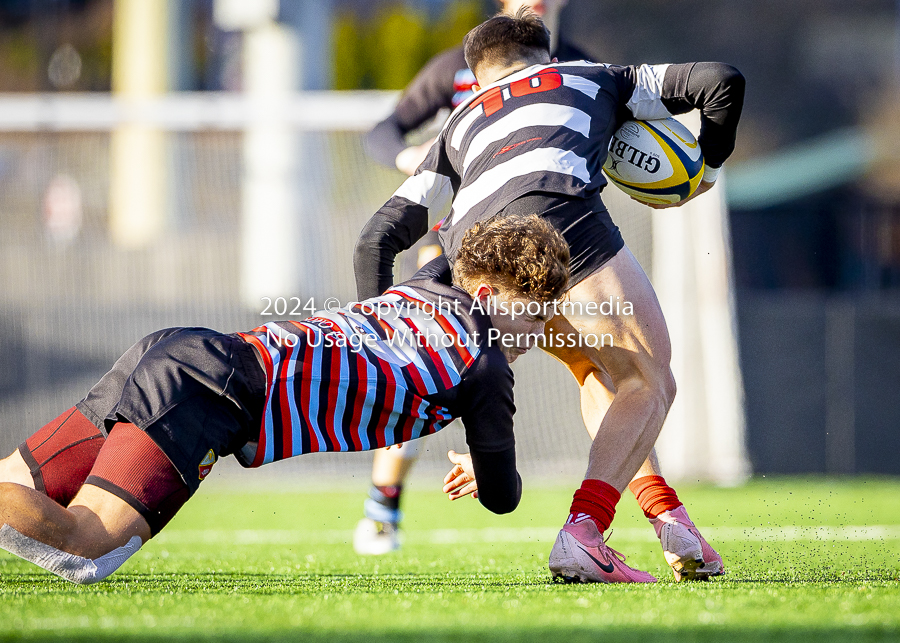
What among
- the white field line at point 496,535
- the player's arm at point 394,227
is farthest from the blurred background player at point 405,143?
the player's arm at point 394,227

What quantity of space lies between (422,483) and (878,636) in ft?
20.8

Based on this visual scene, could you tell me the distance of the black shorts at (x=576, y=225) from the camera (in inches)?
118

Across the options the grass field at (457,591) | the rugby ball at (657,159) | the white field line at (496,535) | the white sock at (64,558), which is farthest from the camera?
the white field line at (496,535)

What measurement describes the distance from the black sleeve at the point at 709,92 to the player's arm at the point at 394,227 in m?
0.73

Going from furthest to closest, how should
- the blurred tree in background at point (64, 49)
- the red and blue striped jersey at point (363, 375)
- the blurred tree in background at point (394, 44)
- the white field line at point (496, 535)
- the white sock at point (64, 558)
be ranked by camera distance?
the blurred tree in background at point (64, 49), the blurred tree in background at point (394, 44), the white field line at point (496, 535), the red and blue striped jersey at point (363, 375), the white sock at point (64, 558)

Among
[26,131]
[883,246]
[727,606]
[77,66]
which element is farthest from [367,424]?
[77,66]

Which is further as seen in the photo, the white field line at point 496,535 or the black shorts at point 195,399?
the white field line at point 496,535

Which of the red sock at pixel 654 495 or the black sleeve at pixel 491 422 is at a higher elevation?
the black sleeve at pixel 491 422

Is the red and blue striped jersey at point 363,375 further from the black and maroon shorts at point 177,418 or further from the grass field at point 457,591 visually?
the grass field at point 457,591

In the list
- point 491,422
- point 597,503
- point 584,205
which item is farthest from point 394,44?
point 491,422

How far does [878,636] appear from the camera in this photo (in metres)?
2.01

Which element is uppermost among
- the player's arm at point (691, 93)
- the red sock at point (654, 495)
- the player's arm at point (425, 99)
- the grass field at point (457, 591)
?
the player's arm at point (425, 99)

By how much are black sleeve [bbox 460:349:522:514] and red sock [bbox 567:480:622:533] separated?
28cm

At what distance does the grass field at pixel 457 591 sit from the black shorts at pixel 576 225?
0.90 meters
